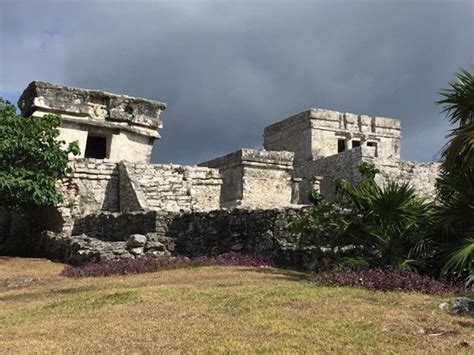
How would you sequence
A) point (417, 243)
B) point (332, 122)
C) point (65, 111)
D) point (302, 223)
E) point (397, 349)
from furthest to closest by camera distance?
point (332, 122)
point (65, 111)
point (302, 223)
point (417, 243)
point (397, 349)

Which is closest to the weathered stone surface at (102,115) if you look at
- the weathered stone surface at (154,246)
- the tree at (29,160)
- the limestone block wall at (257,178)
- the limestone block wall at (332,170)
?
the tree at (29,160)

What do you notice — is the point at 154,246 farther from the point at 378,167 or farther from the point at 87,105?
the point at 378,167

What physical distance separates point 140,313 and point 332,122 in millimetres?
23332

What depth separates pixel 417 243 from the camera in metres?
9.02

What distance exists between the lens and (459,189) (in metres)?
8.91

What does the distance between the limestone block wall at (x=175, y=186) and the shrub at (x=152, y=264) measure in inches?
189

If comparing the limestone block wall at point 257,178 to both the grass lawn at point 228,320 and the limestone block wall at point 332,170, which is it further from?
the grass lawn at point 228,320

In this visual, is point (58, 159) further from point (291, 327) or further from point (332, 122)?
point (332, 122)

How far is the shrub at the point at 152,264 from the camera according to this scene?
37.5ft

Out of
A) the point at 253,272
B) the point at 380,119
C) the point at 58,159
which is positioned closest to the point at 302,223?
the point at 253,272

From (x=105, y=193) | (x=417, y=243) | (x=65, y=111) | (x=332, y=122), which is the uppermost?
(x=332, y=122)

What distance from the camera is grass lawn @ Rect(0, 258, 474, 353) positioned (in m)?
5.05

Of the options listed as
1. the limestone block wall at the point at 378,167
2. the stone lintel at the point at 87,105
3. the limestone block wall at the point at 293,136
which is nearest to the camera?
the stone lintel at the point at 87,105

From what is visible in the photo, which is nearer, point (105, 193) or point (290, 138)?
point (105, 193)
